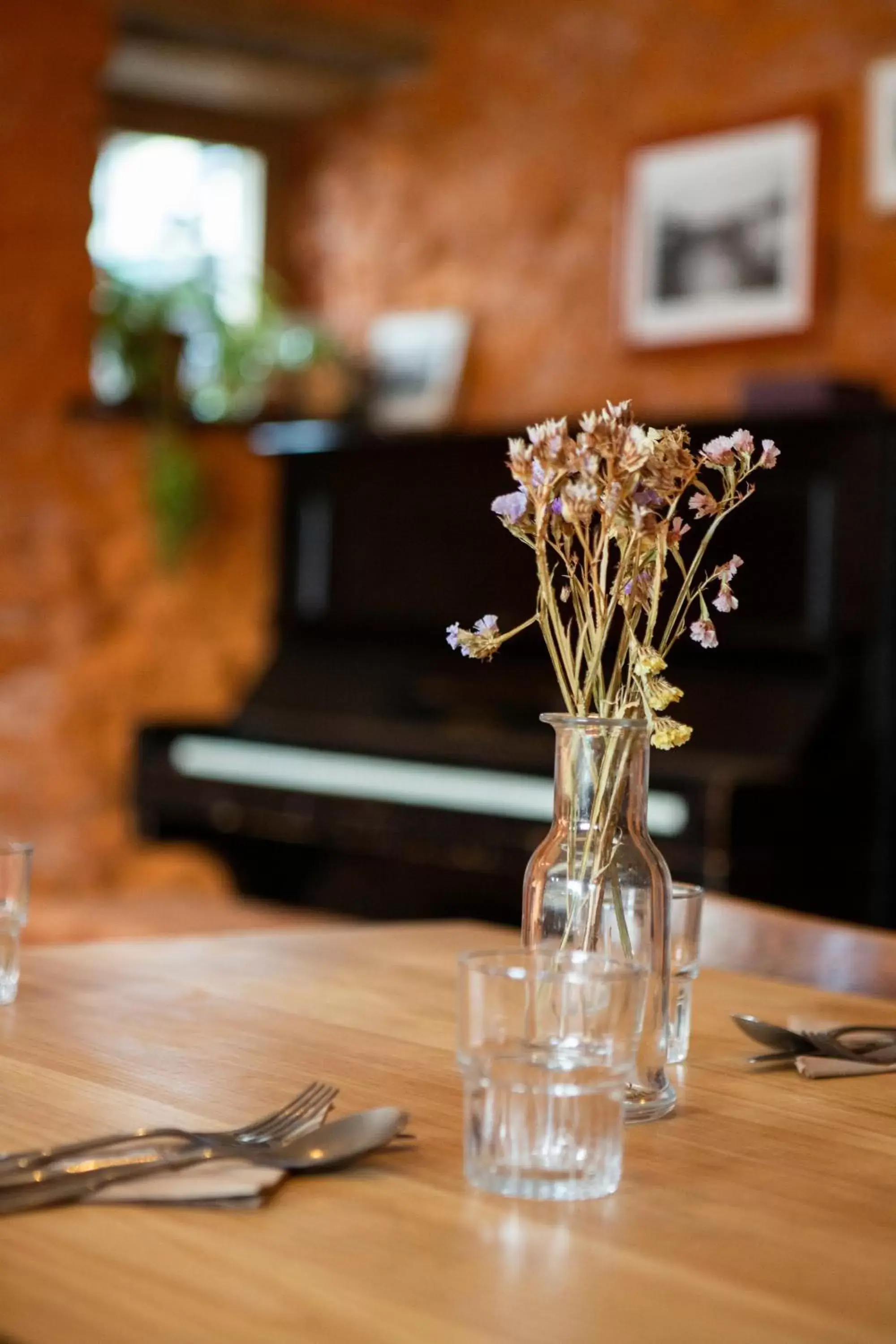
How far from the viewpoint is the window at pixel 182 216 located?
5.36 m

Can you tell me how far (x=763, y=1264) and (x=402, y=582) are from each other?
383 cm

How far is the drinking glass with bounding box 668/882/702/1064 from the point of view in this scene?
4.14 ft

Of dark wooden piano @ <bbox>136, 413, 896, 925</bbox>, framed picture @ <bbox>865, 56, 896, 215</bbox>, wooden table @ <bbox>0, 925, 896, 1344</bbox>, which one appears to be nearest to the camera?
wooden table @ <bbox>0, 925, 896, 1344</bbox>

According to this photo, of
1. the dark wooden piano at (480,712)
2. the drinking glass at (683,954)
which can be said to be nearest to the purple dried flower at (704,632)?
the drinking glass at (683,954)

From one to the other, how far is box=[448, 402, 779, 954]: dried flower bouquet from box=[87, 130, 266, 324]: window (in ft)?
14.1

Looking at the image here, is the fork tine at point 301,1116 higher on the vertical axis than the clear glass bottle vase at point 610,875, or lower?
lower

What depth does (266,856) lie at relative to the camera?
4680 millimetres

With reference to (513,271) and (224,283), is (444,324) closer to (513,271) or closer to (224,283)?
(513,271)

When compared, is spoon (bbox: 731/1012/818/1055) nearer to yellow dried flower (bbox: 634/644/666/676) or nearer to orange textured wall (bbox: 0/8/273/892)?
yellow dried flower (bbox: 634/644/666/676)

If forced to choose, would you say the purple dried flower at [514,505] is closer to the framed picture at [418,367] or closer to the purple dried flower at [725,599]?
the purple dried flower at [725,599]

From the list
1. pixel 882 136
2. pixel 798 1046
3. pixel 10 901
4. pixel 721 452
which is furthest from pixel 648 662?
pixel 882 136

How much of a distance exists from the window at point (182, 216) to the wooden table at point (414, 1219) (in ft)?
13.6

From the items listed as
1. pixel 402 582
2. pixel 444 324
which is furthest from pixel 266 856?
pixel 444 324

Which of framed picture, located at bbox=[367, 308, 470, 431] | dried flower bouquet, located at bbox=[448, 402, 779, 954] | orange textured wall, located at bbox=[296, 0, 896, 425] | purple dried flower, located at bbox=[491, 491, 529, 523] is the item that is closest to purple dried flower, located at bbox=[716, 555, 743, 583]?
dried flower bouquet, located at bbox=[448, 402, 779, 954]
